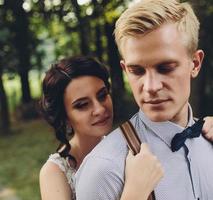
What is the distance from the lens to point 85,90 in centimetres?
306

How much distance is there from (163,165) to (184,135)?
6.2 inches

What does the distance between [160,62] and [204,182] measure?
0.55 metres

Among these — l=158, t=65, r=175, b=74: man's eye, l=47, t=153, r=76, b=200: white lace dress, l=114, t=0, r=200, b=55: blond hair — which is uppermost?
l=114, t=0, r=200, b=55: blond hair

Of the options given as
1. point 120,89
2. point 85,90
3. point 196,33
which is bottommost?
point 120,89

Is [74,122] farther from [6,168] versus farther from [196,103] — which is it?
[6,168]

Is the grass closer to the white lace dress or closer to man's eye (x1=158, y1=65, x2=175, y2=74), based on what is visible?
the white lace dress

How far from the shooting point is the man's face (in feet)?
6.17

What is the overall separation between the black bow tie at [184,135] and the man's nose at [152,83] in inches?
10.9

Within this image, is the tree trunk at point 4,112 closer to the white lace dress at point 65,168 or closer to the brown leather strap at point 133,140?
the white lace dress at point 65,168

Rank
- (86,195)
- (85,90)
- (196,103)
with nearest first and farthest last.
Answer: (86,195) < (85,90) < (196,103)

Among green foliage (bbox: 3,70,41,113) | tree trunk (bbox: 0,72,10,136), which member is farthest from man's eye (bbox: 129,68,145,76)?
green foliage (bbox: 3,70,41,113)

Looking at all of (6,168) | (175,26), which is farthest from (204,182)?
(6,168)

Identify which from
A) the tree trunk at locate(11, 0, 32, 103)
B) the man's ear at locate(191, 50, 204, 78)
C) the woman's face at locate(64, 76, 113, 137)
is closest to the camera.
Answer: the man's ear at locate(191, 50, 204, 78)

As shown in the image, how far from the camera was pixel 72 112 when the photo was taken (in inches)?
124
